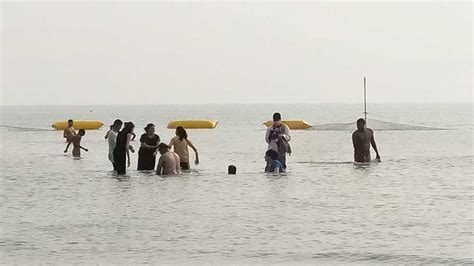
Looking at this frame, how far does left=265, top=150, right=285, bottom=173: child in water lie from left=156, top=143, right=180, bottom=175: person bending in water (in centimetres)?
208

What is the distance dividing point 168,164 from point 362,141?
16.4 feet

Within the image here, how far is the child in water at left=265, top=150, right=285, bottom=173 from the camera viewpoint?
21.8 metres

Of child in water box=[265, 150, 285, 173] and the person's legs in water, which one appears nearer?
child in water box=[265, 150, 285, 173]

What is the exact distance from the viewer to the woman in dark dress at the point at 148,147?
21453mm

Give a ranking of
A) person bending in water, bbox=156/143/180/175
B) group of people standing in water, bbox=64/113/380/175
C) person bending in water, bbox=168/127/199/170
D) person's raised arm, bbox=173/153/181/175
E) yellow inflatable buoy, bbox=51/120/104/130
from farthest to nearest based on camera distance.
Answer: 1. yellow inflatable buoy, bbox=51/120/104/130
2. person's raised arm, bbox=173/153/181/175
3. person bending in water, bbox=168/127/199/170
4. person bending in water, bbox=156/143/180/175
5. group of people standing in water, bbox=64/113/380/175

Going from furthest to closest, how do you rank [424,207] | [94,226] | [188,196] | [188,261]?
[188,196], [424,207], [94,226], [188,261]

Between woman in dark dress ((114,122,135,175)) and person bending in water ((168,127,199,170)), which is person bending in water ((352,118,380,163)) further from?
woman in dark dress ((114,122,135,175))

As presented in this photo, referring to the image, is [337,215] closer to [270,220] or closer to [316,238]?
A: [270,220]

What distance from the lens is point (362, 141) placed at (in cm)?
2361

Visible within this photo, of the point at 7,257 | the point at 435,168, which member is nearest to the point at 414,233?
the point at 7,257

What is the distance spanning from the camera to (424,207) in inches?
666

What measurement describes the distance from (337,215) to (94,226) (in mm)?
3976

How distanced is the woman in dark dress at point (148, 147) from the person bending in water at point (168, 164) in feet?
1.22

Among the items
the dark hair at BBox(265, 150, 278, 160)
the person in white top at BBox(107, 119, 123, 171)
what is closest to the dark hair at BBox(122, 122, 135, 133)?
the person in white top at BBox(107, 119, 123, 171)
